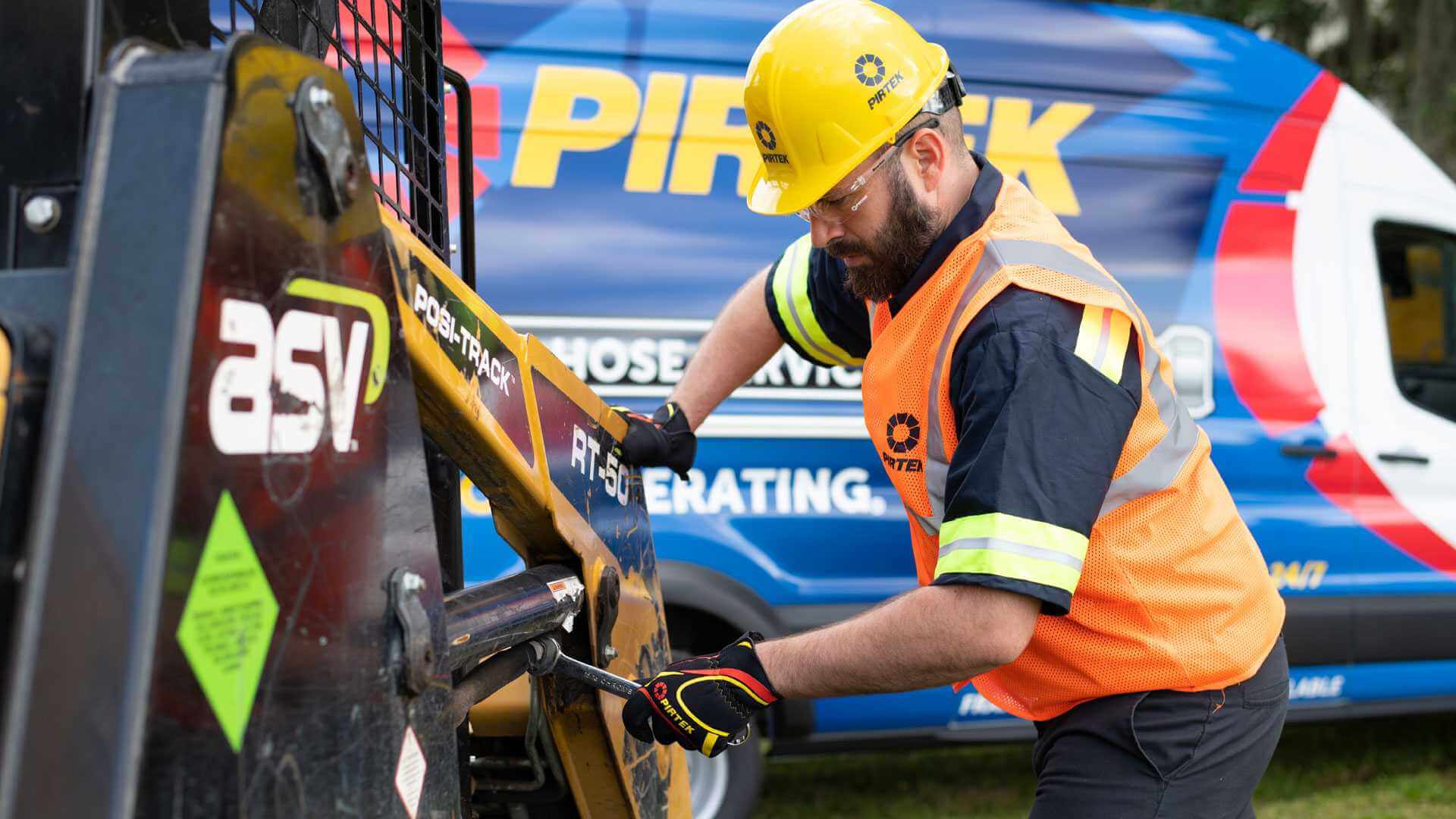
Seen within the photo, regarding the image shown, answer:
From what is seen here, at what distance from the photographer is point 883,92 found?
1.96 meters

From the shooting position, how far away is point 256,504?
1.02 m

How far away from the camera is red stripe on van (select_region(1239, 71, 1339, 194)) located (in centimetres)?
447

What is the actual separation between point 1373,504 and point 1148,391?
3030 mm

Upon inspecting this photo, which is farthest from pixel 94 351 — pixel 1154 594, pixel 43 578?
pixel 1154 594

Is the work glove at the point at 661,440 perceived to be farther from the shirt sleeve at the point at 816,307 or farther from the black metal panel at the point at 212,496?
the black metal panel at the point at 212,496

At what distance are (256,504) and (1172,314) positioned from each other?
3.79 metres

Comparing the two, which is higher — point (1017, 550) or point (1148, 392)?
point (1148, 392)

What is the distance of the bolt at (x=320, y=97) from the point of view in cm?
109

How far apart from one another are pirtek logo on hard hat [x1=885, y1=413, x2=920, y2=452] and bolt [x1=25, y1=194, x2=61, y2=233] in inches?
50.6

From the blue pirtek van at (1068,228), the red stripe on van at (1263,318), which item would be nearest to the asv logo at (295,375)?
the blue pirtek van at (1068,228)

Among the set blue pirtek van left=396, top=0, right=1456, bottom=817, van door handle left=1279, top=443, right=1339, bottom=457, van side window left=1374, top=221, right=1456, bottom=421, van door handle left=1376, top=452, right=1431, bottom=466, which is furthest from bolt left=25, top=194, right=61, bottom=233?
van side window left=1374, top=221, right=1456, bottom=421

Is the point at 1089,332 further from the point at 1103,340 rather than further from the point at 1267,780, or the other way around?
the point at 1267,780

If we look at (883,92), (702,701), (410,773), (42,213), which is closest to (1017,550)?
(702,701)

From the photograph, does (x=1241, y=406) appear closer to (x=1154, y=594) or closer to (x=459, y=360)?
(x=1154, y=594)
